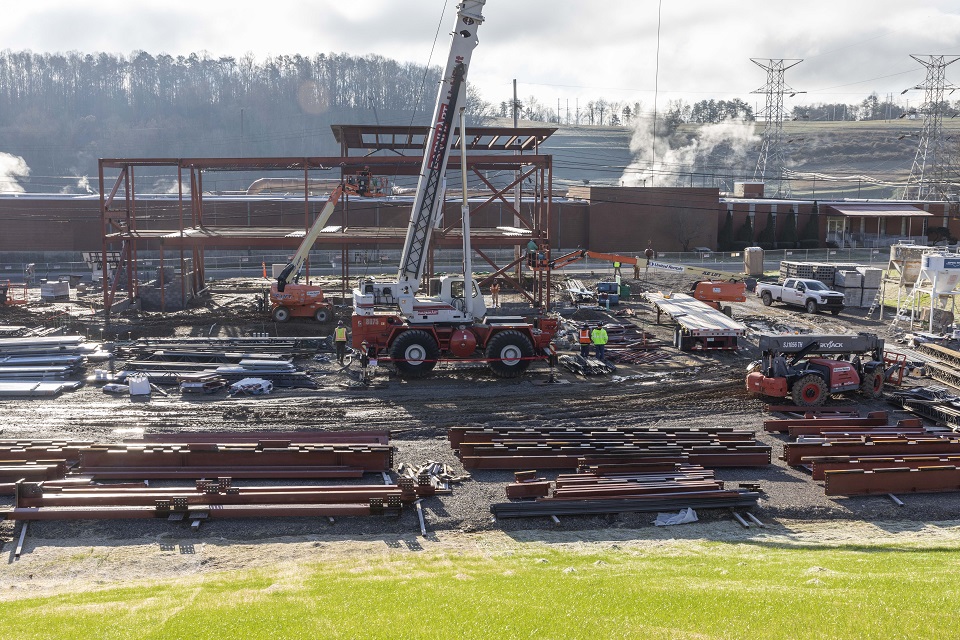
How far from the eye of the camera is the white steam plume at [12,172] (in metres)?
118

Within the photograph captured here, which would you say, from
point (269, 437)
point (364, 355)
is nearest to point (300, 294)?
point (364, 355)

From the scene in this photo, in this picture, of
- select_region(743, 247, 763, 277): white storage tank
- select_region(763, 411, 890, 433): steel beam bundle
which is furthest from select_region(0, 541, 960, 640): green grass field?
select_region(743, 247, 763, 277): white storage tank

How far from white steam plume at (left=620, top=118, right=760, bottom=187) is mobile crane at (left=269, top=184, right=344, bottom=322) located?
102 m

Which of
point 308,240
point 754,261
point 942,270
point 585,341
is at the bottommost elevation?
point 585,341

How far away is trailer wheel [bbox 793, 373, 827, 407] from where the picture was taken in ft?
70.3

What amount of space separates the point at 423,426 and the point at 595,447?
431 cm

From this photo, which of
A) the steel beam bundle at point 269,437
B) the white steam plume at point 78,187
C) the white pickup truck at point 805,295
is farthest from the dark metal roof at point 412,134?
the white steam plume at point 78,187

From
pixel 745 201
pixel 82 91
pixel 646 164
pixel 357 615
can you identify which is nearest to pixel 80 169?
pixel 82 91

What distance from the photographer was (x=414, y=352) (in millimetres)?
24266

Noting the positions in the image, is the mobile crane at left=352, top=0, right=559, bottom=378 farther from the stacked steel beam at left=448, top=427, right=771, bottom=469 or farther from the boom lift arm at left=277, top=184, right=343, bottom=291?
the boom lift arm at left=277, top=184, right=343, bottom=291

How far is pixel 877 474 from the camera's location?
619 inches

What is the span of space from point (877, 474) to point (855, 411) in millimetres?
5625

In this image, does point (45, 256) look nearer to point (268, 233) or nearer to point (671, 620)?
point (268, 233)

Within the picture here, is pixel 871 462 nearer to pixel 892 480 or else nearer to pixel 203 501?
pixel 892 480
